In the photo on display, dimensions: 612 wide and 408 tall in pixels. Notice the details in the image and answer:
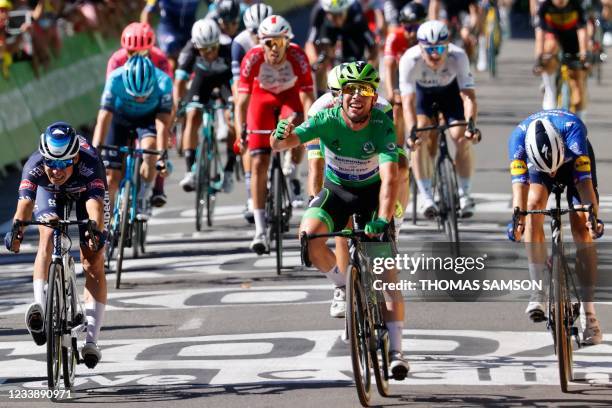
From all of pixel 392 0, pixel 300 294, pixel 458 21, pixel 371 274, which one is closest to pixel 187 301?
pixel 300 294

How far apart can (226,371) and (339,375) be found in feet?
2.39

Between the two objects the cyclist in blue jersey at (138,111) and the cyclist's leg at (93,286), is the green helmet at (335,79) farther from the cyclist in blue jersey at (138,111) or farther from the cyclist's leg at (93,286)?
the cyclist in blue jersey at (138,111)

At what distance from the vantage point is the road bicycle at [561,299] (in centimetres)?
1073

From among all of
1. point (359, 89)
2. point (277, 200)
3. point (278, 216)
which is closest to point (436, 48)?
point (277, 200)

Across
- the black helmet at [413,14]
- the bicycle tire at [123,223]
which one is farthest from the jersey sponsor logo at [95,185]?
the black helmet at [413,14]

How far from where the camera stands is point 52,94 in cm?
2467

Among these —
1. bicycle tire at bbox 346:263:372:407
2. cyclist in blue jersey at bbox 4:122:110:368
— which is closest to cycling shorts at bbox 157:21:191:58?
cyclist in blue jersey at bbox 4:122:110:368

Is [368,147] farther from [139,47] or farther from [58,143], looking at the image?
[139,47]

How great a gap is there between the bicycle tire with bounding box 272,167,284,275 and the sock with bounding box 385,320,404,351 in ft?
15.8

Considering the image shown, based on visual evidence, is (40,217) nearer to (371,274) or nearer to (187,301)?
(371,274)

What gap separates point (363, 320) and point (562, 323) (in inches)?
45.9

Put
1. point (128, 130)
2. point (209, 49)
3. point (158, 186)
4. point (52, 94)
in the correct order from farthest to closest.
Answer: point (52, 94)
point (209, 49)
point (158, 186)
point (128, 130)

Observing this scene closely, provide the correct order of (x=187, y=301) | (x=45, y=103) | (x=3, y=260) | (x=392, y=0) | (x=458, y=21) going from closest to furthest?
1. (x=187, y=301)
2. (x=3, y=260)
3. (x=45, y=103)
4. (x=392, y=0)
5. (x=458, y=21)

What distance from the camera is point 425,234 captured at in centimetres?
1766
